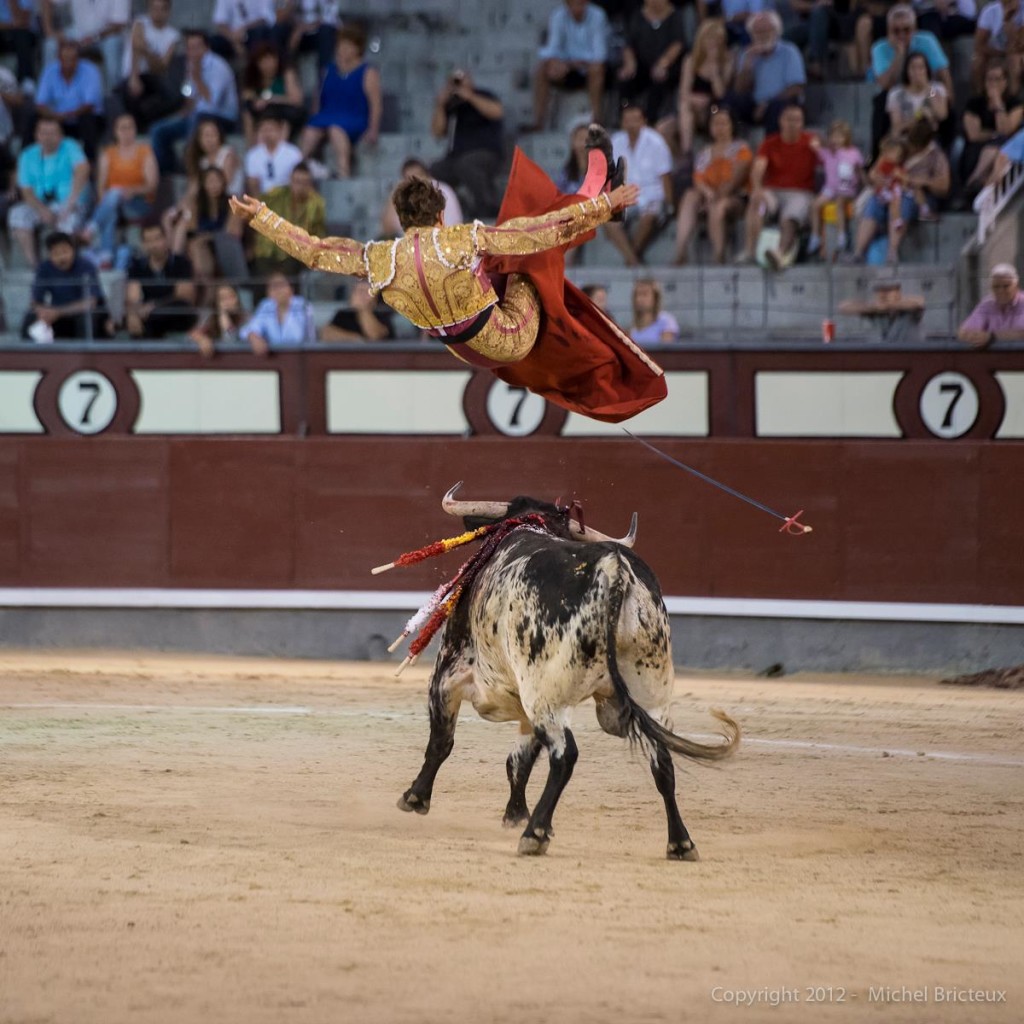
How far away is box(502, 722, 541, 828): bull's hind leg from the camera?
18.0ft

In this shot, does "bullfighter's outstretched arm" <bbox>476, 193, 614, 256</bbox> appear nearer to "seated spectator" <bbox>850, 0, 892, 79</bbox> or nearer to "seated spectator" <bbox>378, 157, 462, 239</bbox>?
"seated spectator" <bbox>378, 157, 462, 239</bbox>

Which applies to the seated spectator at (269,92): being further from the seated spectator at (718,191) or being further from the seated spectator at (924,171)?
the seated spectator at (924,171)

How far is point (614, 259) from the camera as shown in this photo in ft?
35.2

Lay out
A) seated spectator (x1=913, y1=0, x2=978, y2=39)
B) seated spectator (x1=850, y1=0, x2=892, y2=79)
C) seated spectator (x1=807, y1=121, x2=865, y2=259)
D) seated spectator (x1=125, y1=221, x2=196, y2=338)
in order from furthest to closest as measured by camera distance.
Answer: seated spectator (x1=850, y1=0, x2=892, y2=79)
seated spectator (x1=913, y1=0, x2=978, y2=39)
seated spectator (x1=125, y1=221, x2=196, y2=338)
seated spectator (x1=807, y1=121, x2=865, y2=259)

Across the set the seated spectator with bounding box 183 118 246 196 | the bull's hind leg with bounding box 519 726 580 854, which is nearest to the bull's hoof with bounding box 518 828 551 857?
the bull's hind leg with bounding box 519 726 580 854

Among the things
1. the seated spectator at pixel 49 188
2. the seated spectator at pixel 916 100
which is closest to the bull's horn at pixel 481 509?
the seated spectator at pixel 916 100

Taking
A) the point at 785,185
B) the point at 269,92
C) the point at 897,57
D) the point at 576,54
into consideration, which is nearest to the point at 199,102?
the point at 269,92

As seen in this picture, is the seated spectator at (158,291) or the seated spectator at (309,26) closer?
the seated spectator at (158,291)

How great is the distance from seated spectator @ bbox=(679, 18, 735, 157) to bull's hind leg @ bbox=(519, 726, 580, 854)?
6.52 m

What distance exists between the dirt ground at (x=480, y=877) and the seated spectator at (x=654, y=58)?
184 inches

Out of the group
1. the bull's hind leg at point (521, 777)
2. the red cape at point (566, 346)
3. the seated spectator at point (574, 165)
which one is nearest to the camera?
the red cape at point (566, 346)

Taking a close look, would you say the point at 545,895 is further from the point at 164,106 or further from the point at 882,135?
the point at 164,106

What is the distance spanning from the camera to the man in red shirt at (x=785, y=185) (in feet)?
33.3

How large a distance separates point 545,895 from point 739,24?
25.6 ft
